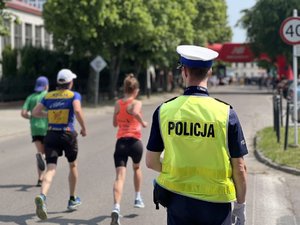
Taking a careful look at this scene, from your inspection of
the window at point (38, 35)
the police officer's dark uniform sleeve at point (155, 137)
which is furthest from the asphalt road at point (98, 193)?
the window at point (38, 35)

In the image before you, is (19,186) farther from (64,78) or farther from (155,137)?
(155,137)

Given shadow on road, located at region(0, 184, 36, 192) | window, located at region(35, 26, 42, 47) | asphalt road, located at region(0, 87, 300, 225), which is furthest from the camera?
window, located at region(35, 26, 42, 47)

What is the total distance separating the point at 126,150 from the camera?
269 inches

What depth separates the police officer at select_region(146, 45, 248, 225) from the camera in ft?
10.6

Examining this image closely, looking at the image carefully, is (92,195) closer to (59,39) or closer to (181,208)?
(181,208)

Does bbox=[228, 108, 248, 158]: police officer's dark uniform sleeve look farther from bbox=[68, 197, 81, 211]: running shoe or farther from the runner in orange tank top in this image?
bbox=[68, 197, 81, 211]: running shoe

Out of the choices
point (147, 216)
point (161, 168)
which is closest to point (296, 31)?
point (147, 216)

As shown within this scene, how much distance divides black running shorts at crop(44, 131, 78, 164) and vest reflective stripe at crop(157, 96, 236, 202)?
3.93 meters

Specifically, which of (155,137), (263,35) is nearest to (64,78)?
(155,137)

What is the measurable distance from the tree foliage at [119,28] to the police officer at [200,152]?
82.8ft

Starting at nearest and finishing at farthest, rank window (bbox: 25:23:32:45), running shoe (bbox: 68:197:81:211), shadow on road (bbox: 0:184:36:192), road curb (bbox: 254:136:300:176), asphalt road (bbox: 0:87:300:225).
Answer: asphalt road (bbox: 0:87:300:225), running shoe (bbox: 68:197:81:211), shadow on road (bbox: 0:184:36:192), road curb (bbox: 254:136:300:176), window (bbox: 25:23:32:45)

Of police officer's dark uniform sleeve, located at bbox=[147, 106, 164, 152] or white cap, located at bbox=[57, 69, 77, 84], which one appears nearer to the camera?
police officer's dark uniform sleeve, located at bbox=[147, 106, 164, 152]

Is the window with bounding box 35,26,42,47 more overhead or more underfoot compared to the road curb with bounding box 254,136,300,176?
more overhead

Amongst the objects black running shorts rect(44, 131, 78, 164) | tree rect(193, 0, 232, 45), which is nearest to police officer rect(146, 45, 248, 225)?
black running shorts rect(44, 131, 78, 164)
